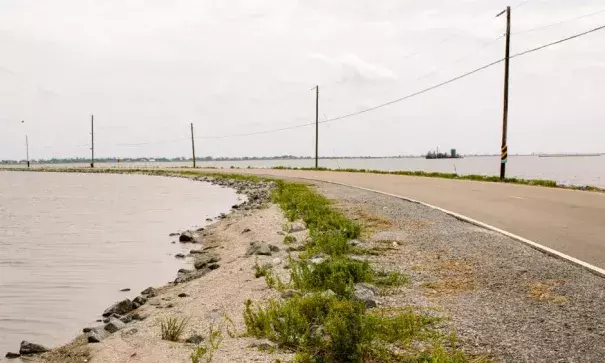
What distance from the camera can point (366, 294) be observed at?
587cm

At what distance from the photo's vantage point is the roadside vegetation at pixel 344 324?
429 centimetres

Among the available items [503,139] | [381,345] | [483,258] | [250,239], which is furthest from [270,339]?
[503,139]

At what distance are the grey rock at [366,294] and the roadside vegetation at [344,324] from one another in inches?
1.4

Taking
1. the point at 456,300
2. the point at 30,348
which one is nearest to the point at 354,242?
the point at 456,300

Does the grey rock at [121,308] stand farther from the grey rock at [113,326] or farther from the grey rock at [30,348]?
the grey rock at [30,348]

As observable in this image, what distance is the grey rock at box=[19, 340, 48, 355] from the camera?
21.6 ft

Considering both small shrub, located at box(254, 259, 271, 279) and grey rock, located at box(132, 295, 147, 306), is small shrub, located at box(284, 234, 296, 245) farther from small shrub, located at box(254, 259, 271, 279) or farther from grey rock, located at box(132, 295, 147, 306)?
grey rock, located at box(132, 295, 147, 306)

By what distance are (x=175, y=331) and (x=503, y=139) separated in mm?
28732

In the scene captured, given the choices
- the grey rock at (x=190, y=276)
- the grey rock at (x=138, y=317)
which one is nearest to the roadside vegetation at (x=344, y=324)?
the grey rock at (x=138, y=317)

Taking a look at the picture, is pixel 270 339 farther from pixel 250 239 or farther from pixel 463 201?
pixel 463 201

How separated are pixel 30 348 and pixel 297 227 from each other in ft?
24.0

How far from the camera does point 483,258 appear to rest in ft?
25.6

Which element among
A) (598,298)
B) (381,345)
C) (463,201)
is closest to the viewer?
(381,345)

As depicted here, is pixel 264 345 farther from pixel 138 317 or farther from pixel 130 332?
pixel 138 317
